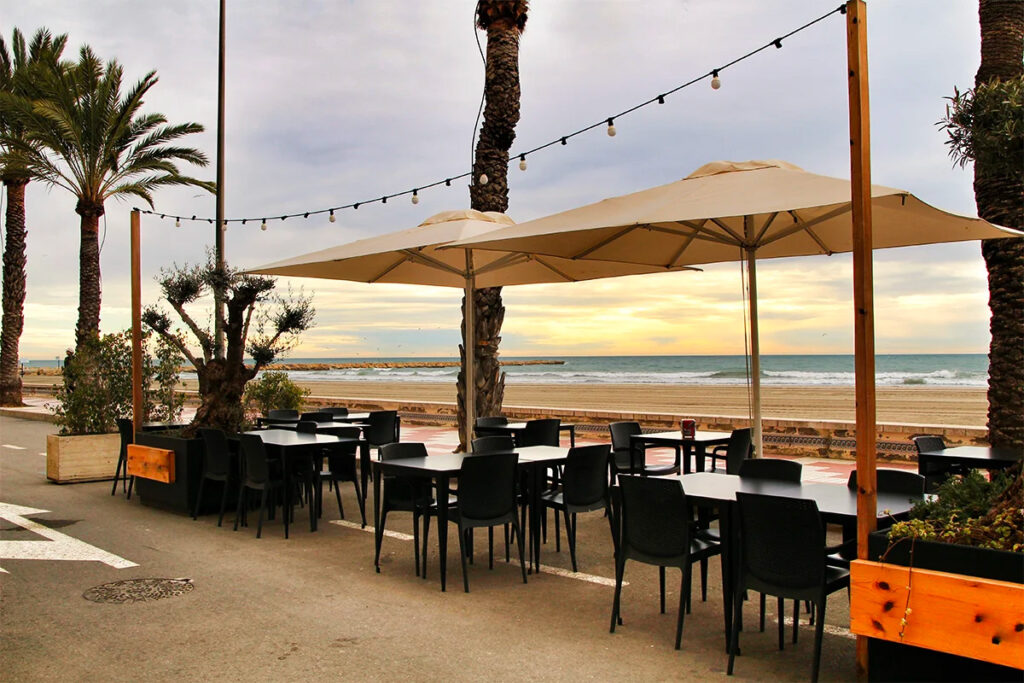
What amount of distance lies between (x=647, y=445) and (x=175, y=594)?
414 cm

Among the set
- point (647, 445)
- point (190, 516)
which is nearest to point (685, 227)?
point (647, 445)

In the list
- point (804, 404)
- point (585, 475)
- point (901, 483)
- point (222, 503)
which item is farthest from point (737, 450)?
point (804, 404)

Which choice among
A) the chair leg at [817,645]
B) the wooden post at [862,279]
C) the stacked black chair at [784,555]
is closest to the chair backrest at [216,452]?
the stacked black chair at [784,555]

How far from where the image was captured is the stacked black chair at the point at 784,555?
136 inches

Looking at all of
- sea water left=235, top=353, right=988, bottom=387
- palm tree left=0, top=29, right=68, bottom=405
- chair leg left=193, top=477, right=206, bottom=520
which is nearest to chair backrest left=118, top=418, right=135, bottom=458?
chair leg left=193, top=477, right=206, bottom=520

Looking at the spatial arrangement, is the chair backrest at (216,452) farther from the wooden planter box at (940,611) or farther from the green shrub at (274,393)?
the green shrub at (274,393)

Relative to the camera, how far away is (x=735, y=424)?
13000mm

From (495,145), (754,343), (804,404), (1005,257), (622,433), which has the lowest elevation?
(804,404)

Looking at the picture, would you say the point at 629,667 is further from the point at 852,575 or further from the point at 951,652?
the point at 951,652

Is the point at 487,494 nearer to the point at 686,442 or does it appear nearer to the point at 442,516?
the point at 442,516

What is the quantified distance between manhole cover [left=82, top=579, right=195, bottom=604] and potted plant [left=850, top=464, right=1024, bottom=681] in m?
3.96

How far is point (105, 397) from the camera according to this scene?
32.4ft

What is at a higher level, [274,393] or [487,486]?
[274,393]

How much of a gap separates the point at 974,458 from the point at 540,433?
3665 mm
